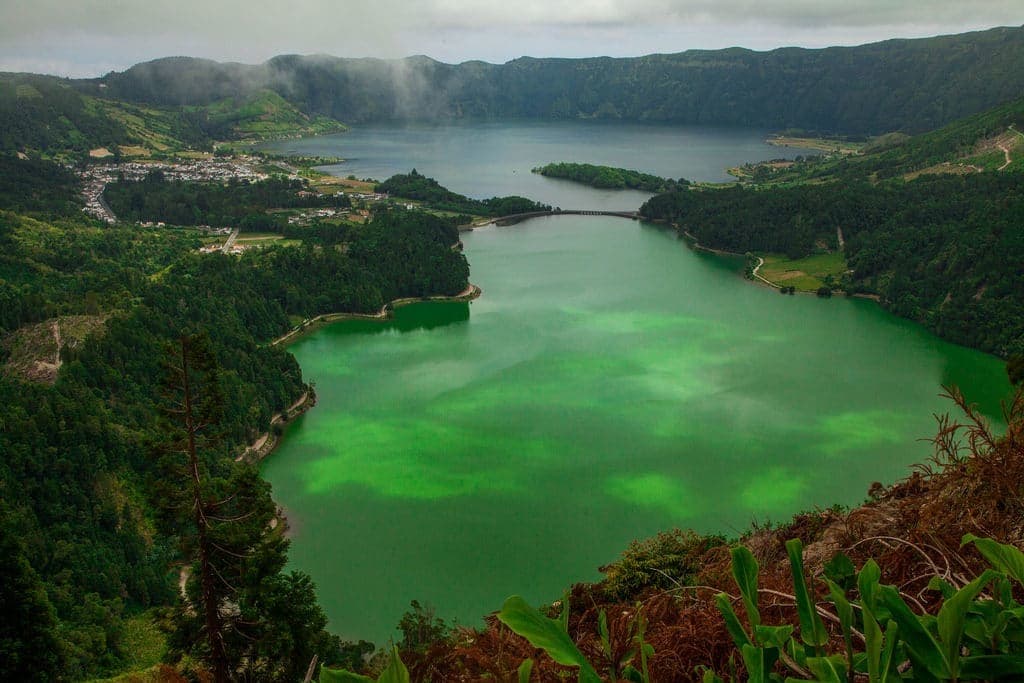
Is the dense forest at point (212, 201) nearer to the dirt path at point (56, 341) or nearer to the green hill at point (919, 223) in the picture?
the green hill at point (919, 223)

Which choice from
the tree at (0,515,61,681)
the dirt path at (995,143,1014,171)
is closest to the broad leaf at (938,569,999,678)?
the tree at (0,515,61,681)

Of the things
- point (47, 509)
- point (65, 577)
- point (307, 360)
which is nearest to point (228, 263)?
point (307, 360)

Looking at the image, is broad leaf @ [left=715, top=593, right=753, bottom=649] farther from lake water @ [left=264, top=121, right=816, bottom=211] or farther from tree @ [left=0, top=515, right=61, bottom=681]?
lake water @ [left=264, top=121, right=816, bottom=211]

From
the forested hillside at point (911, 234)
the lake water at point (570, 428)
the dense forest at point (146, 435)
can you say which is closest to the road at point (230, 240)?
the dense forest at point (146, 435)

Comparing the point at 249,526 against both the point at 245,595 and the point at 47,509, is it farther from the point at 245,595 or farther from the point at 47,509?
the point at 47,509

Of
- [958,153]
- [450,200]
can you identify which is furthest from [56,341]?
[958,153]

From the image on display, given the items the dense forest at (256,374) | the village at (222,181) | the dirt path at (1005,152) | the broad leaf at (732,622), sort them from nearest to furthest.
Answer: the broad leaf at (732,622)
the dense forest at (256,374)
the village at (222,181)
the dirt path at (1005,152)
